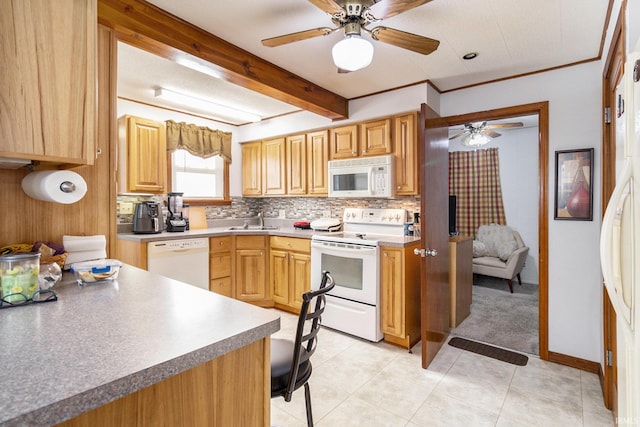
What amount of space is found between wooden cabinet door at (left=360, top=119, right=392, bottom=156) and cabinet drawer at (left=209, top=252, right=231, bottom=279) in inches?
75.1

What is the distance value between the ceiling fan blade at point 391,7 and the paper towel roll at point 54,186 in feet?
5.33

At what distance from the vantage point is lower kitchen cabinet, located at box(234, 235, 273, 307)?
378 centimetres

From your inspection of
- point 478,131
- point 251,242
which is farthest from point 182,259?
point 478,131

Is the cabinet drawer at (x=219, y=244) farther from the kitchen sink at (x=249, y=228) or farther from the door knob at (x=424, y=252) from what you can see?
the door knob at (x=424, y=252)

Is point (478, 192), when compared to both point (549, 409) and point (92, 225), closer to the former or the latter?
point (549, 409)

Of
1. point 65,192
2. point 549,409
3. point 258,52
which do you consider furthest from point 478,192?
point 65,192

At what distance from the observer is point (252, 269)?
381cm

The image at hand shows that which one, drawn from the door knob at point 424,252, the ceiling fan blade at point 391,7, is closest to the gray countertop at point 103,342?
the ceiling fan blade at point 391,7

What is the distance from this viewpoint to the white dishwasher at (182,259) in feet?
10.3

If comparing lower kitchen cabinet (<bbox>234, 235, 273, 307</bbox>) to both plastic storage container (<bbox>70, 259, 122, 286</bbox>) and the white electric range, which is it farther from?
plastic storage container (<bbox>70, 259, 122, 286</bbox>)

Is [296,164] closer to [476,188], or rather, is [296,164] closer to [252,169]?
[252,169]

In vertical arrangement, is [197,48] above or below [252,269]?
above

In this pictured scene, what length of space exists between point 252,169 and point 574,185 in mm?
3542

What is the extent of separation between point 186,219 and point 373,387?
2.76 metres
